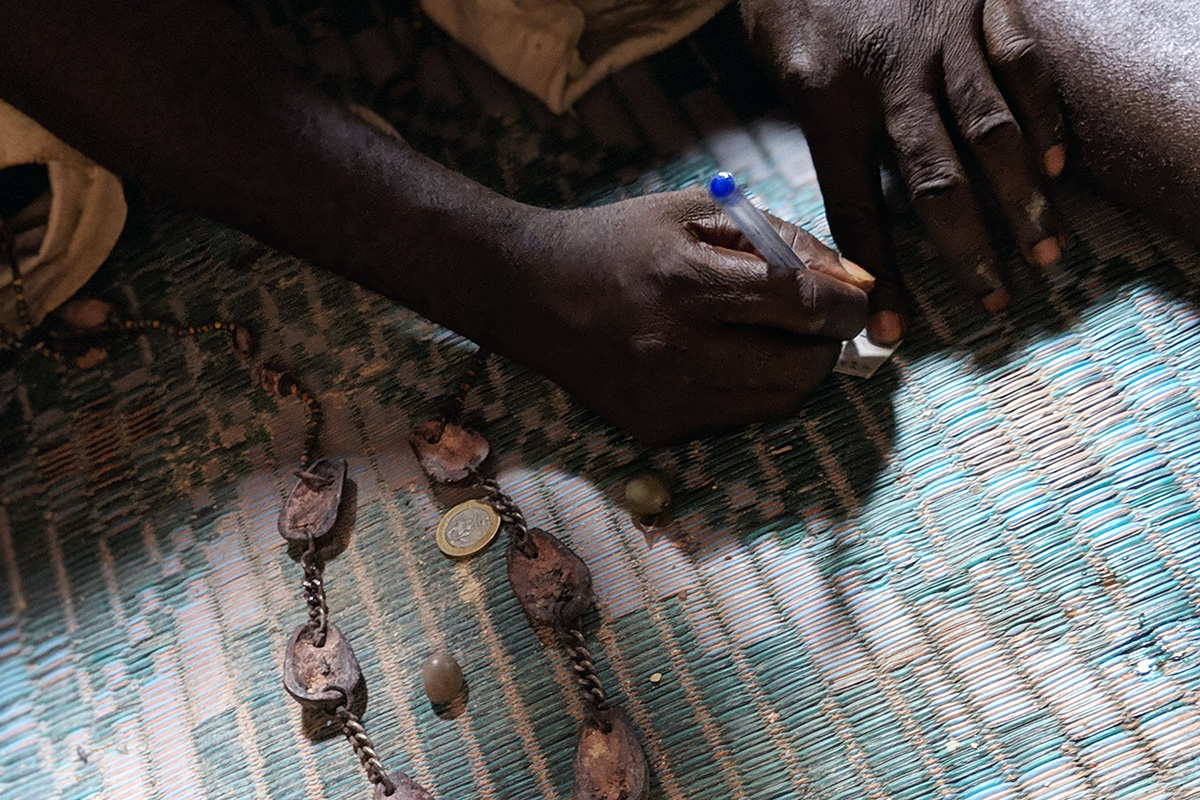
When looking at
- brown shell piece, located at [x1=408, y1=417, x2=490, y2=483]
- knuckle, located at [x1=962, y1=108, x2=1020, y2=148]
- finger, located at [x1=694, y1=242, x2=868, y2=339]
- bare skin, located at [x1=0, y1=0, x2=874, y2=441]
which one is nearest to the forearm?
bare skin, located at [x1=0, y1=0, x2=874, y2=441]

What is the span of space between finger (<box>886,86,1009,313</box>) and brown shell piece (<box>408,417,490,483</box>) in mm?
461

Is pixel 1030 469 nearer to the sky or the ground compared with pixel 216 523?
nearer to the ground

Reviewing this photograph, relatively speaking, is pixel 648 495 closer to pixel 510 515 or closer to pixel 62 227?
pixel 510 515

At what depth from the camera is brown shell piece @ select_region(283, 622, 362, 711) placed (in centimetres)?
80

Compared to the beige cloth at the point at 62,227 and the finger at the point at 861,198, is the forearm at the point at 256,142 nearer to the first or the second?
the beige cloth at the point at 62,227

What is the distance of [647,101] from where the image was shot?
1076 mm

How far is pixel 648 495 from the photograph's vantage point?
2.71 ft

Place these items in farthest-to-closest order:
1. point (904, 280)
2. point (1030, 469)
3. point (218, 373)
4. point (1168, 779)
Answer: point (218, 373) → point (904, 280) → point (1030, 469) → point (1168, 779)

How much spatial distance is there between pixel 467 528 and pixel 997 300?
524 millimetres

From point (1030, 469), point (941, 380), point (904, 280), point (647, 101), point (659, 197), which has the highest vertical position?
point (647, 101)

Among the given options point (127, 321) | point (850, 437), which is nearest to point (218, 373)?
point (127, 321)

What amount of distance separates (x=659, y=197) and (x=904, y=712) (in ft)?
1.59

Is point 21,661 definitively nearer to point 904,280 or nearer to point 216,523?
point 216,523

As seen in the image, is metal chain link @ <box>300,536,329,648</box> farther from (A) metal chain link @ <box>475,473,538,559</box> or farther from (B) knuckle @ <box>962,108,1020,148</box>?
(B) knuckle @ <box>962,108,1020,148</box>
